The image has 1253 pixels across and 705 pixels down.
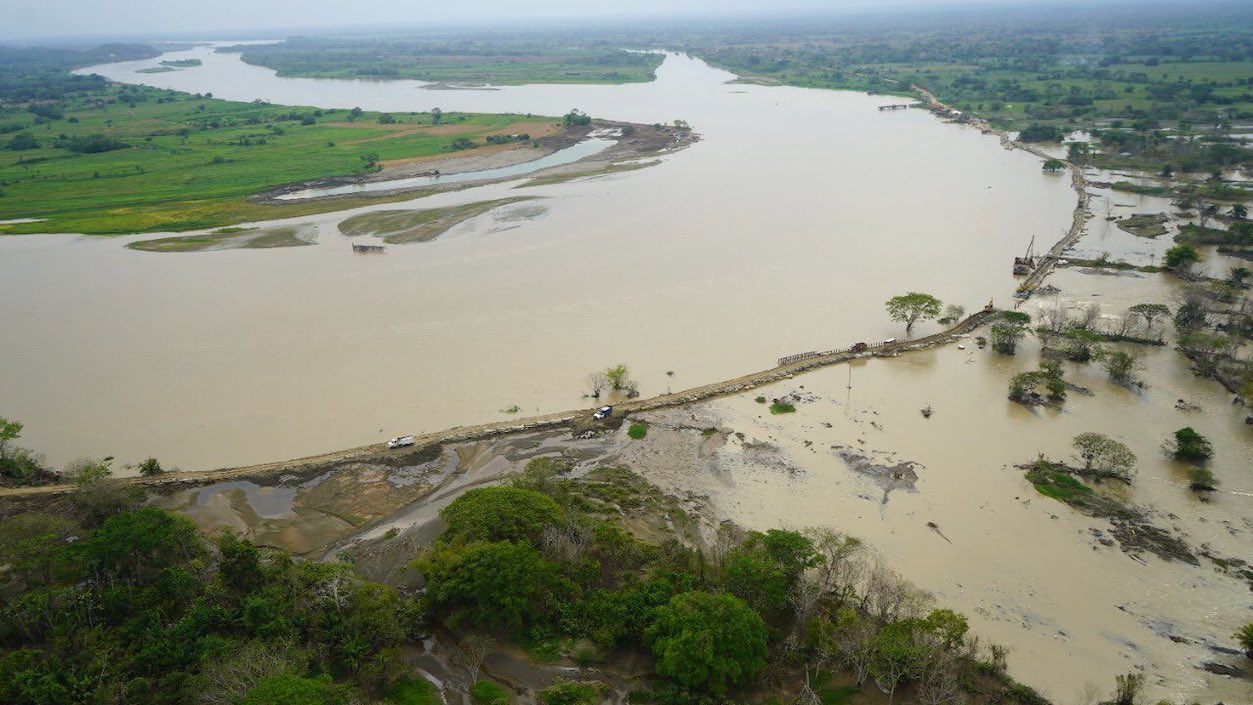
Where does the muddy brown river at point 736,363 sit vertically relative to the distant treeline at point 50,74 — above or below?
below

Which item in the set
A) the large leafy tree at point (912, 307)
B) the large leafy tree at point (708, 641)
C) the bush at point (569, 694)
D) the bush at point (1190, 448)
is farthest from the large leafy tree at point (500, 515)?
the large leafy tree at point (912, 307)

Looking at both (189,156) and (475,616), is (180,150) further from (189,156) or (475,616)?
(475,616)

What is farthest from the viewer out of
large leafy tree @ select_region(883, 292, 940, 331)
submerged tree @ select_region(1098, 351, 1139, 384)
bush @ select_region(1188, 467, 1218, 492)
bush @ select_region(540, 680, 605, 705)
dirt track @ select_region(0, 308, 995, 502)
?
large leafy tree @ select_region(883, 292, 940, 331)

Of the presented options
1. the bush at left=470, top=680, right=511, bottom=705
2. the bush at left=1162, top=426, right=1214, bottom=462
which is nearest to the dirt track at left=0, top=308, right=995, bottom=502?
the bush at left=1162, top=426, right=1214, bottom=462

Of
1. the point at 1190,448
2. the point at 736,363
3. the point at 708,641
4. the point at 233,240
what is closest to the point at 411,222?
the point at 233,240

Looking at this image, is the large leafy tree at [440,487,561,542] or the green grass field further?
the green grass field

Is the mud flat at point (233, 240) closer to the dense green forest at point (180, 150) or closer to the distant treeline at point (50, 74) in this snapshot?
the dense green forest at point (180, 150)

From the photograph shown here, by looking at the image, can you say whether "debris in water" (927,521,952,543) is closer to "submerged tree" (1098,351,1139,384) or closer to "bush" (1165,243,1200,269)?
"submerged tree" (1098,351,1139,384)
